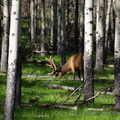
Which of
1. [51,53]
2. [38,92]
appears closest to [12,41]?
[38,92]

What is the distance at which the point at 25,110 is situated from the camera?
9.13 meters

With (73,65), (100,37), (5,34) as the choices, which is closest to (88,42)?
(73,65)

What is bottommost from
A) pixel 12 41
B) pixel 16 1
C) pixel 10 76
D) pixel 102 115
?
pixel 102 115

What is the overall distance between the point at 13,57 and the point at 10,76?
380 millimetres

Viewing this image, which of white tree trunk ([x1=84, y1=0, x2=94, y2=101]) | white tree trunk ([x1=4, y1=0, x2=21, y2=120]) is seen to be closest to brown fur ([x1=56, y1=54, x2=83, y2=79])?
white tree trunk ([x1=84, y1=0, x2=94, y2=101])

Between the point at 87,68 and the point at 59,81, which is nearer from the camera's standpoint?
the point at 87,68

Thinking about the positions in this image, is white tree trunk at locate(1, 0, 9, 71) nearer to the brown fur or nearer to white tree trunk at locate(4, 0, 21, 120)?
the brown fur

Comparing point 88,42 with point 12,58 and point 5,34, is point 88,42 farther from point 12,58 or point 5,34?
point 5,34

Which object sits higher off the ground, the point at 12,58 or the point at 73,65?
the point at 12,58

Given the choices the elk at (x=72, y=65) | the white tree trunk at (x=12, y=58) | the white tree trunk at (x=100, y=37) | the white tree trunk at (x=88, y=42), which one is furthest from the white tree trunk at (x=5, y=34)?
the white tree trunk at (x=12, y=58)

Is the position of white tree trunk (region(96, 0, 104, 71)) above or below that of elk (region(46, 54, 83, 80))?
above

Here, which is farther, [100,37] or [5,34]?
[100,37]

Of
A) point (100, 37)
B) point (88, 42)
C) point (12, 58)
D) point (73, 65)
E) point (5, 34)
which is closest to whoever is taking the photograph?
point (12, 58)

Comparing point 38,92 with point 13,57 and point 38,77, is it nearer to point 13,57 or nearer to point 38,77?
point 38,77
